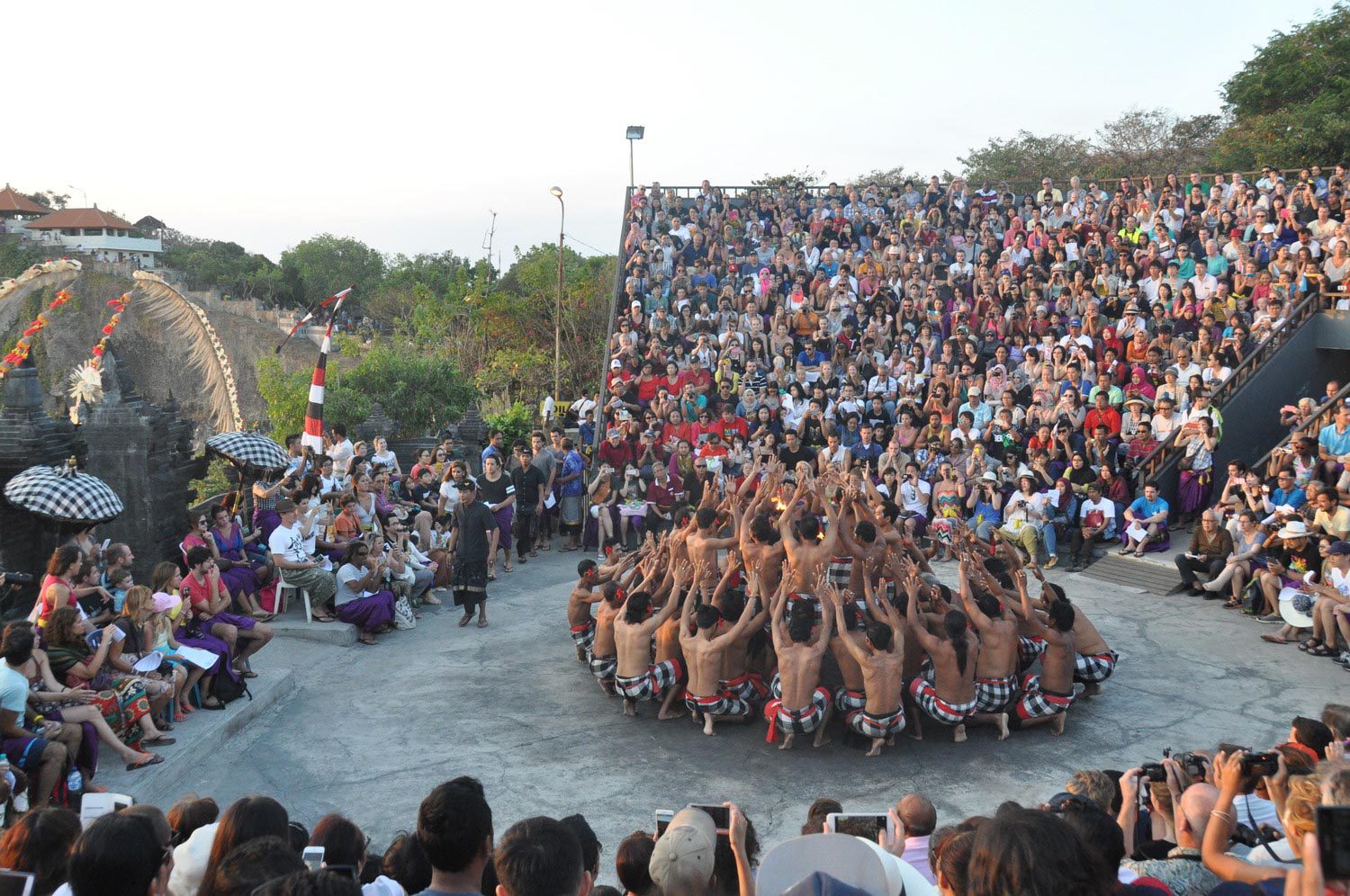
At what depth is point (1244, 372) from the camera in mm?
15281

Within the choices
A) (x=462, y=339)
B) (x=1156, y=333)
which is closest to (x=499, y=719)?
(x=1156, y=333)

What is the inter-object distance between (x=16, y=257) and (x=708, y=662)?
50669 millimetres

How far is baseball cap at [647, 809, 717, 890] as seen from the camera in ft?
12.0

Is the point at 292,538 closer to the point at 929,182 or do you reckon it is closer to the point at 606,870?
the point at 606,870

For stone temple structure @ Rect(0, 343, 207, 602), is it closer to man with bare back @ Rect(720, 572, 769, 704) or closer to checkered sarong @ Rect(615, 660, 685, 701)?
checkered sarong @ Rect(615, 660, 685, 701)

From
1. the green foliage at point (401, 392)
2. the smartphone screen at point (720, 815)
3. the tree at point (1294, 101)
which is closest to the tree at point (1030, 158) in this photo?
the tree at point (1294, 101)

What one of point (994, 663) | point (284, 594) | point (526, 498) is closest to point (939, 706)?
point (994, 663)

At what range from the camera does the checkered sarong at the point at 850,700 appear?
322 inches

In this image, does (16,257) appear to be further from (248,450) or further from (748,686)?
(748,686)

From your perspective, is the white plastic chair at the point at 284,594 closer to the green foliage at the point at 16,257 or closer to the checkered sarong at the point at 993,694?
the checkered sarong at the point at 993,694

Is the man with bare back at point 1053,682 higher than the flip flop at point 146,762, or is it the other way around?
the man with bare back at point 1053,682

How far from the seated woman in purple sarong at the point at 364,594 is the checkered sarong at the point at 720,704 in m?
3.87

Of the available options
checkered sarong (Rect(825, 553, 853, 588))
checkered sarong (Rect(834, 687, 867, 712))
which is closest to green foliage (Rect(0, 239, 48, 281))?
checkered sarong (Rect(825, 553, 853, 588))

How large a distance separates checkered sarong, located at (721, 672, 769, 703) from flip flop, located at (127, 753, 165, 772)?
4.07 m
